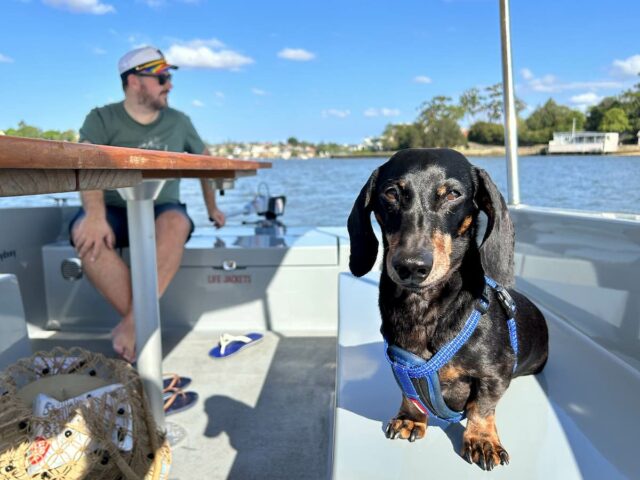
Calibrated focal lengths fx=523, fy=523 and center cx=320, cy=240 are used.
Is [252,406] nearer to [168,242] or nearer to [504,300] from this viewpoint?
[168,242]

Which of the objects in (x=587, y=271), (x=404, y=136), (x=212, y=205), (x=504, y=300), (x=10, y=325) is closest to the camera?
(x=504, y=300)

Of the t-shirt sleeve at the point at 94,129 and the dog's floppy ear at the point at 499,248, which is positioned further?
the t-shirt sleeve at the point at 94,129

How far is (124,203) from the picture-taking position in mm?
2875

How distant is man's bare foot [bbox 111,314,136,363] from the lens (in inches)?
91.4

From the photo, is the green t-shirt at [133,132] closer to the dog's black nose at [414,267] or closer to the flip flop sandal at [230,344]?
the flip flop sandal at [230,344]

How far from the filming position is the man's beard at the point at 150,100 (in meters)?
2.86

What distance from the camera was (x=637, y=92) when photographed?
1.76 metres

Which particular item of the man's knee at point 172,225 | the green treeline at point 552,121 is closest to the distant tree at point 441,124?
the green treeline at point 552,121

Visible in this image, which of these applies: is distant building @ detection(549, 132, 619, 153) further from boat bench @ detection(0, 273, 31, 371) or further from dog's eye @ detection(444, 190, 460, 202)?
boat bench @ detection(0, 273, 31, 371)

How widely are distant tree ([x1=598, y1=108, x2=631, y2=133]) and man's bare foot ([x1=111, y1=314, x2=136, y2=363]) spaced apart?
2081 millimetres

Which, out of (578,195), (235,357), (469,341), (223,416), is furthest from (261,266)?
(469,341)

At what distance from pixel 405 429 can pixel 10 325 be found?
63.1 inches

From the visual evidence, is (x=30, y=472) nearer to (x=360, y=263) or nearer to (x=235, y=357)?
(x=360, y=263)

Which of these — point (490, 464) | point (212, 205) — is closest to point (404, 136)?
point (212, 205)
